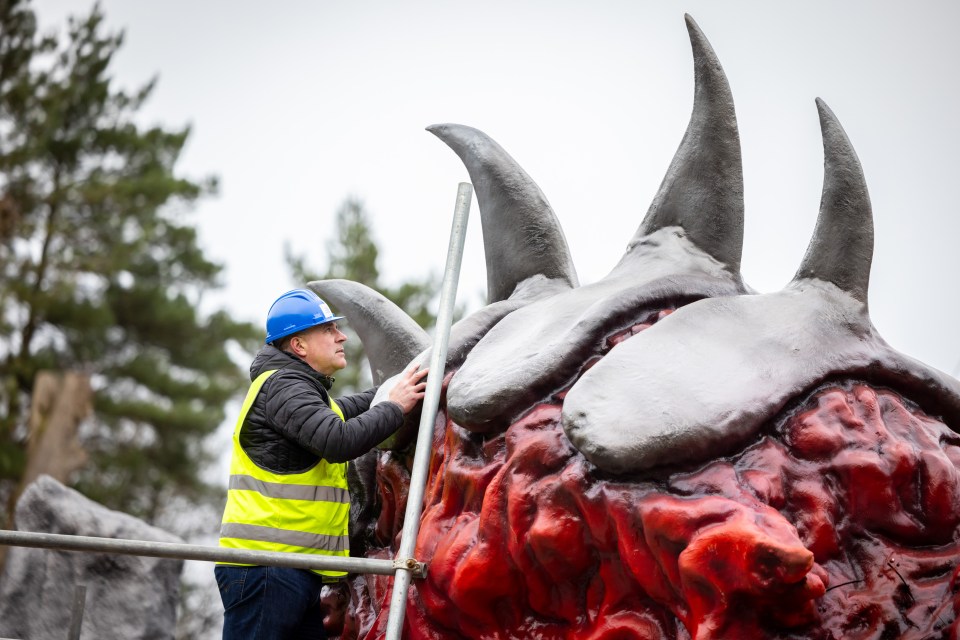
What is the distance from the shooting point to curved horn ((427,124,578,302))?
4.09m

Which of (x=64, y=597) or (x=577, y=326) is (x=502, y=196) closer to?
(x=577, y=326)

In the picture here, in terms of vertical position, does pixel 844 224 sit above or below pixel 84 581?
above

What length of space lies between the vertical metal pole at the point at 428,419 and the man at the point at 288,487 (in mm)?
187

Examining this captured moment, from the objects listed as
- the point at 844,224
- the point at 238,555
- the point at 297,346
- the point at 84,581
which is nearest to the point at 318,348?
the point at 297,346

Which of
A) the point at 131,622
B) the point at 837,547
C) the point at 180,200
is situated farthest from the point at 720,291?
the point at 180,200

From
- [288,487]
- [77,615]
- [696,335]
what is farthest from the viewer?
[77,615]

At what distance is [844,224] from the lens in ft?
10.6

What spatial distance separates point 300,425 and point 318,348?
1.51 feet

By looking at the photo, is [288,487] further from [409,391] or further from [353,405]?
[353,405]

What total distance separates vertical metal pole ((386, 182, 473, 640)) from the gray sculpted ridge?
0.08 meters

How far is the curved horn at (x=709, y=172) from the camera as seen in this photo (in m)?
3.42

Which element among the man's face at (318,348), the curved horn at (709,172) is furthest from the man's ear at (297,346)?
the curved horn at (709,172)

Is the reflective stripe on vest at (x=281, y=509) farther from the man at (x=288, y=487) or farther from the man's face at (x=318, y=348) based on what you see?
the man's face at (x=318, y=348)

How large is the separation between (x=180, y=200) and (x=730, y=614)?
17.2 m
